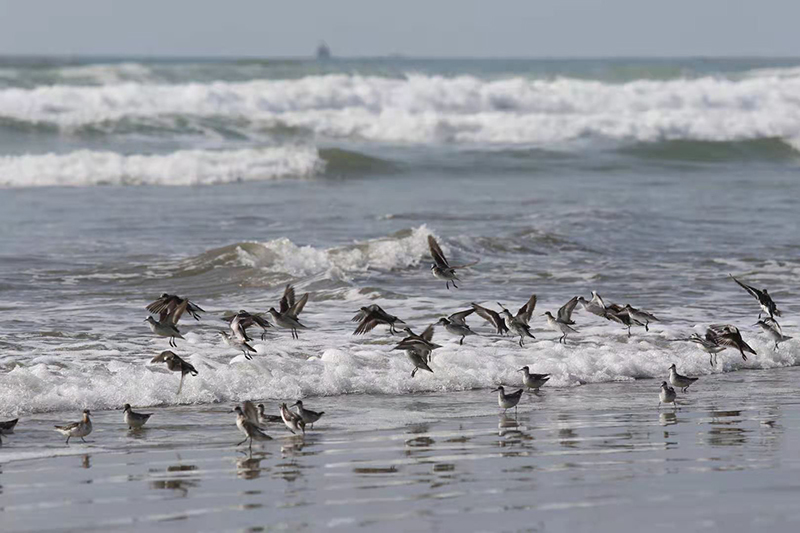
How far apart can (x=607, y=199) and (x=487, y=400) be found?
15953 millimetres

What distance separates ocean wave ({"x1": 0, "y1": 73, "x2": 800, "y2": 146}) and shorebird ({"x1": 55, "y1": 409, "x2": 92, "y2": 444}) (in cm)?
3163

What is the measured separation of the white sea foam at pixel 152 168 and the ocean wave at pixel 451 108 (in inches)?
369

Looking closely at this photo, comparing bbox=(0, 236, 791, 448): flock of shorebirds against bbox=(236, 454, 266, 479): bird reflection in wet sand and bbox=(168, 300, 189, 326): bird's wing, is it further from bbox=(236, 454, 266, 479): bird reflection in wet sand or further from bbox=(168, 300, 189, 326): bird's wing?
bbox=(236, 454, 266, 479): bird reflection in wet sand

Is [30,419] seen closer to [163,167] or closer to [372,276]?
[372,276]

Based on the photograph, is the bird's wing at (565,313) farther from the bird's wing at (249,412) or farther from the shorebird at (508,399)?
the bird's wing at (249,412)

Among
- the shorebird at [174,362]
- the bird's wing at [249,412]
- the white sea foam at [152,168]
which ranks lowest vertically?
the bird's wing at [249,412]

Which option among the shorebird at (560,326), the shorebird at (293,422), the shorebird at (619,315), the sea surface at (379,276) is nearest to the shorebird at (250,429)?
the sea surface at (379,276)

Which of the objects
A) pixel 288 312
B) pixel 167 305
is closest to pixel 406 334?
pixel 288 312

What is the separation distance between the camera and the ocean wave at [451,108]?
41500 millimetres

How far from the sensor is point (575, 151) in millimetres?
36031

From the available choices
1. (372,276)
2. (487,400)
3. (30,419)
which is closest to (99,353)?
(30,419)

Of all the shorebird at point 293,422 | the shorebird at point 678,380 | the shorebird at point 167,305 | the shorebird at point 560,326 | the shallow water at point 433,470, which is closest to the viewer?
the shallow water at point 433,470

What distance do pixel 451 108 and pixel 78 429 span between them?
4264 centimetres

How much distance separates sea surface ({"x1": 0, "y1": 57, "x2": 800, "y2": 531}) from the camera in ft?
27.7
